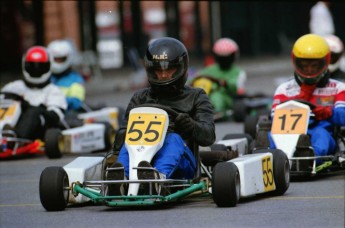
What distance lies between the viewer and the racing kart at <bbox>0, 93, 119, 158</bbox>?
13898 mm

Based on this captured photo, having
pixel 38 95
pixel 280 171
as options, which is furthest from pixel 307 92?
pixel 38 95

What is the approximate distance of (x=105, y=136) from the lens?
15.1 m

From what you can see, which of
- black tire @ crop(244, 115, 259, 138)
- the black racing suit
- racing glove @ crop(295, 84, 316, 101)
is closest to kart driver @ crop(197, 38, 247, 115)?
black tire @ crop(244, 115, 259, 138)

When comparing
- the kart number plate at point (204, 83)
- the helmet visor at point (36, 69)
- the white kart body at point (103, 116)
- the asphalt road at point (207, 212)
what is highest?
the helmet visor at point (36, 69)

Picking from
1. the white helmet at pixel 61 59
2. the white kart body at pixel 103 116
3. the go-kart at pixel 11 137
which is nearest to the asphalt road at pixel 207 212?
the go-kart at pixel 11 137

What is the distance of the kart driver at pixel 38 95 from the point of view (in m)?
14.3

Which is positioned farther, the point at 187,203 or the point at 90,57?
the point at 90,57

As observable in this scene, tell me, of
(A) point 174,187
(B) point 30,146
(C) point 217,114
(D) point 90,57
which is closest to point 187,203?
(A) point 174,187

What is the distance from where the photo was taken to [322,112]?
11.3 metres

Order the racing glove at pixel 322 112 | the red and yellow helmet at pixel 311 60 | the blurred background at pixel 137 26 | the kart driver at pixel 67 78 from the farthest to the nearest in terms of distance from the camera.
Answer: the blurred background at pixel 137 26
the kart driver at pixel 67 78
the red and yellow helmet at pixel 311 60
the racing glove at pixel 322 112

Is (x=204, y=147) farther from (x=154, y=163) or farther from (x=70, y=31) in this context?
(x=70, y=31)

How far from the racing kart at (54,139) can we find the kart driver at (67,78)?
117 cm

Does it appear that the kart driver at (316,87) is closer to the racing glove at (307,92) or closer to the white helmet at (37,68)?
the racing glove at (307,92)

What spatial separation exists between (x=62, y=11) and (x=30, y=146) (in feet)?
54.7
